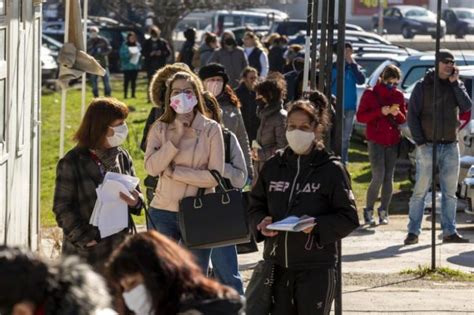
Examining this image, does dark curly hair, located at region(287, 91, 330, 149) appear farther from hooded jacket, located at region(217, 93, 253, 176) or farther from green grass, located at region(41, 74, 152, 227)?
green grass, located at region(41, 74, 152, 227)

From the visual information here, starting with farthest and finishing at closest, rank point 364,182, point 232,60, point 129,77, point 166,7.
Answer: point 166,7 → point 129,77 → point 232,60 → point 364,182

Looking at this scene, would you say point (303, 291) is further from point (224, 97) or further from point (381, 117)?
point (381, 117)

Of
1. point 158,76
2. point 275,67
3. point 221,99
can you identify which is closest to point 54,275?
point 158,76

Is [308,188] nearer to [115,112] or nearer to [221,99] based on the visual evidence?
[115,112]

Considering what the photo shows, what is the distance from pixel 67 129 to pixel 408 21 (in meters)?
32.6

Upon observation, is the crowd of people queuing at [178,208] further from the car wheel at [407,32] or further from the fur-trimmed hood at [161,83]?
the car wheel at [407,32]

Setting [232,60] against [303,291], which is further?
[232,60]

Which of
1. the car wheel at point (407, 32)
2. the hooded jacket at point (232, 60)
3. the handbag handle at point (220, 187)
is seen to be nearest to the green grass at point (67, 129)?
the hooded jacket at point (232, 60)

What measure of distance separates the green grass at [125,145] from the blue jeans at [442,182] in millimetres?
2752

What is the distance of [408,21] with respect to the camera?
56.1 m

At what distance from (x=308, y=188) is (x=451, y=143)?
6150 mm

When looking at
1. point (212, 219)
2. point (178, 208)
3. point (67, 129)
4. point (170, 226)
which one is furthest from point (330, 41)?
→ point (67, 129)

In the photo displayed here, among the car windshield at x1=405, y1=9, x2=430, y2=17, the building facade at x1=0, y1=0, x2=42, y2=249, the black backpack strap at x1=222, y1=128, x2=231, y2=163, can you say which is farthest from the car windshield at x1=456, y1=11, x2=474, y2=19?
the black backpack strap at x1=222, y1=128, x2=231, y2=163

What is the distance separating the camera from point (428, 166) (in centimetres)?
1338
